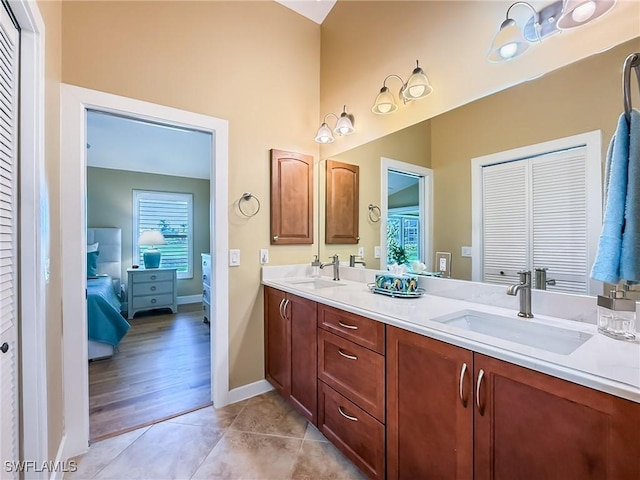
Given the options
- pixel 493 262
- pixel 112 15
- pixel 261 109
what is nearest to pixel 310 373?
pixel 493 262

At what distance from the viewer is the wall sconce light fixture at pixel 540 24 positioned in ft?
3.67

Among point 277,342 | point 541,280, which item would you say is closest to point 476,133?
point 541,280

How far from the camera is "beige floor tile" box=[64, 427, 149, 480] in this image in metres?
1.51

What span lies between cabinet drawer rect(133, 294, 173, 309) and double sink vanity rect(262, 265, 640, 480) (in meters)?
3.65

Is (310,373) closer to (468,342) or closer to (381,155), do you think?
(468,342)

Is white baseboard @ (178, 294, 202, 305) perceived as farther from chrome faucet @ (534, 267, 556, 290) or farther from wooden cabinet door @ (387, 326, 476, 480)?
chrome faucet @ (534, 267, 556, 290)

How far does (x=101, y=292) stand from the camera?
302 centimetres

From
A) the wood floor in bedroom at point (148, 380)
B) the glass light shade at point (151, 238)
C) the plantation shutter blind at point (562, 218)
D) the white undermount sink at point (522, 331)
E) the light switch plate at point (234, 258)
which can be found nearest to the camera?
the white undermount sink at point (522, 331)

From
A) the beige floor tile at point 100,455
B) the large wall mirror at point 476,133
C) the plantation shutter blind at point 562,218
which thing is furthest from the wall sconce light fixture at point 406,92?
the beige floor tile at point 100,455

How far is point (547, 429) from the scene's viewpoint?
816 mm

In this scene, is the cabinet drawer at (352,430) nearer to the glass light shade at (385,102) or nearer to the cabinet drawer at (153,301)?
the glass light shade at (385,102)

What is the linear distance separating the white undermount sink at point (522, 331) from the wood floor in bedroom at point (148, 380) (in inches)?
76.2

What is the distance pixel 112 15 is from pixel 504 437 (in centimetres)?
286

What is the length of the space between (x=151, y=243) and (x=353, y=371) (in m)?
4.48
